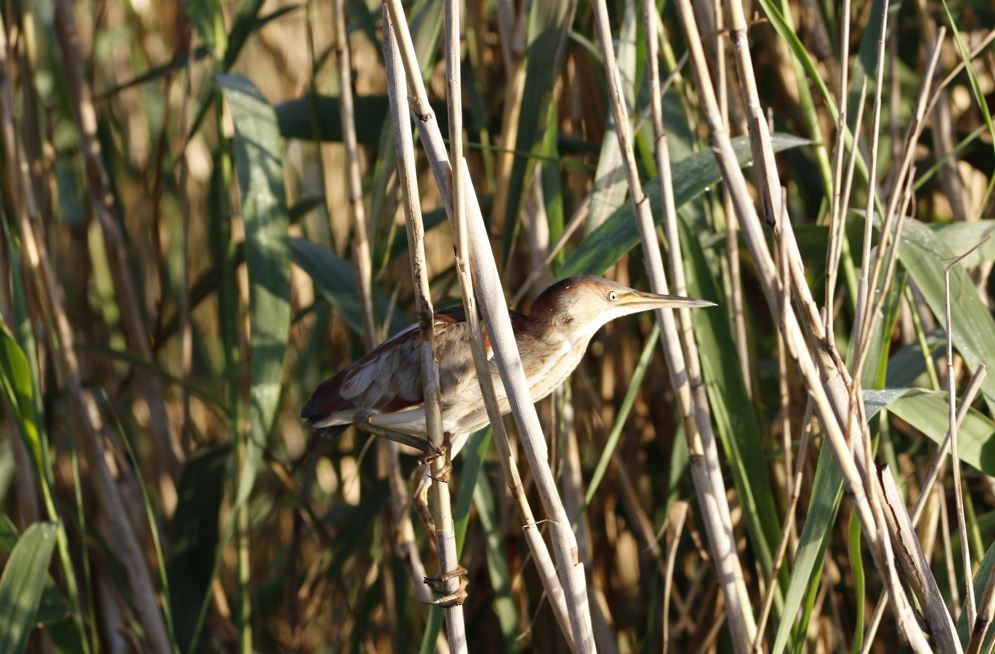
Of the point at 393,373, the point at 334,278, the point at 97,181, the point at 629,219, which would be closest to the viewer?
the point at 629,219

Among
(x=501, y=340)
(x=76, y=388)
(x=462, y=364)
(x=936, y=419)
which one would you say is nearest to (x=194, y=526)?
(x=76, y=388)

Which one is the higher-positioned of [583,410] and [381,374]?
[381,374]

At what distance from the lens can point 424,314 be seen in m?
1.11

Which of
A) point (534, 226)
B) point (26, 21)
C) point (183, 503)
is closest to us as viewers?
point (534, 226)

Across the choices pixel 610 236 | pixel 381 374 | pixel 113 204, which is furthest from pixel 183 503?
pixel 610 236

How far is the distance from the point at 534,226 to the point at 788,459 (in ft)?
1.74

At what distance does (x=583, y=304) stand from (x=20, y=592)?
0.87 meters

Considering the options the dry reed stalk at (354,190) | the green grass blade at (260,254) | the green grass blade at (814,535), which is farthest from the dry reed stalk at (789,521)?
the green grass blade at (260,254)

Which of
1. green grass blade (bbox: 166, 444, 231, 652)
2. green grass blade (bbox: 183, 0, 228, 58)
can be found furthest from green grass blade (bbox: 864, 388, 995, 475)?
green grass blade (bbox: 166, 444, 231, 652)

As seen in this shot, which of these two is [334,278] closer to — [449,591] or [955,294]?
[449,591]

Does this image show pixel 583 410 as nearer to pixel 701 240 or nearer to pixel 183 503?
pixel 701 240

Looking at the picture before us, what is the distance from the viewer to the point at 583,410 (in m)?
1.98

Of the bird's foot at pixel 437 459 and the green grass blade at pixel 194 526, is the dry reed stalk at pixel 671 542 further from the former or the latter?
the green grass blade at pixel 194 526

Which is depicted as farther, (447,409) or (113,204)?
(113,204)
